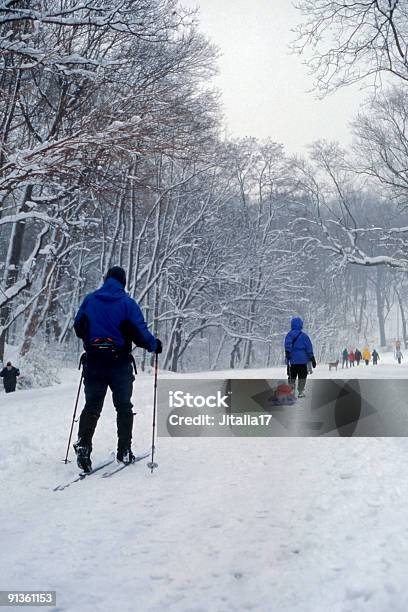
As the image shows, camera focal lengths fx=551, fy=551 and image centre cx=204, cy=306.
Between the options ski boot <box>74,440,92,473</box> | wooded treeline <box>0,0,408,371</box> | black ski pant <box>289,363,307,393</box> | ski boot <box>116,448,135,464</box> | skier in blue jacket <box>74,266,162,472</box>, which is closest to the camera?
ski boot <box>74,440,92,473</box>

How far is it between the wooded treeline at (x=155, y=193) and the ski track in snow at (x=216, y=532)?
5.37 metres

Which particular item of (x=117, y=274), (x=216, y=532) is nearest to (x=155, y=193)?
(x=117, y=274)

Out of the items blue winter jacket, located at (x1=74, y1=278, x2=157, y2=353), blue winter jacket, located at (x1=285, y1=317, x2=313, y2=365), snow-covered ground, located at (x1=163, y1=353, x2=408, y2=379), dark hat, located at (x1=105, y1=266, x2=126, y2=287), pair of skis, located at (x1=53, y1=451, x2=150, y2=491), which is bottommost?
snow-covered ground, located at (x1=163, y1=353, x2=408, y2=379)

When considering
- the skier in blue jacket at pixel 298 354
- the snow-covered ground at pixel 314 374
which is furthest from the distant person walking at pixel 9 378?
the skier in blue jacket at pixel 298 354

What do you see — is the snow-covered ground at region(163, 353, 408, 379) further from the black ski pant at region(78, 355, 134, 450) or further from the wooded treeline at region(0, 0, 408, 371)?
the black ski pant at region(78, 355, 134, 450)

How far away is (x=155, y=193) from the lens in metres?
21.4

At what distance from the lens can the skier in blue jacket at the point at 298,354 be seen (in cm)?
1238

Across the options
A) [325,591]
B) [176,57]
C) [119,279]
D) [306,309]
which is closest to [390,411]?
[119,279]

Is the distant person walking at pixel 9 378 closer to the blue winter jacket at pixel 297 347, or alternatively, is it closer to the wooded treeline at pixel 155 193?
the wooded treeline at pixel 155 193

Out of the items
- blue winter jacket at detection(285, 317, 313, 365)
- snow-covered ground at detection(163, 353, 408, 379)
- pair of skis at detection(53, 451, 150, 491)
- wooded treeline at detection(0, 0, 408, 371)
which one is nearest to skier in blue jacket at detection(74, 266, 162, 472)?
pair of skis at detection(53, 451, 150, 491)

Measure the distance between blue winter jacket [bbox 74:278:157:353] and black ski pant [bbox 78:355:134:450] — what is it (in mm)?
222

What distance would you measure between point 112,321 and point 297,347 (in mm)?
7369

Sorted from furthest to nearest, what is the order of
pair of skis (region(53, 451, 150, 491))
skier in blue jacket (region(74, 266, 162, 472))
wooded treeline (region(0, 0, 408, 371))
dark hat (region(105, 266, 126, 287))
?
wooded treeline (region(0, 0, 408, 371)), dark hat (region(105, 266, 126, 287)), skier in blue jacket (region(74, 266, 162, 472)), pair of skis (region(53, 451, 150, 491))

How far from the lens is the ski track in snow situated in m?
2.70
